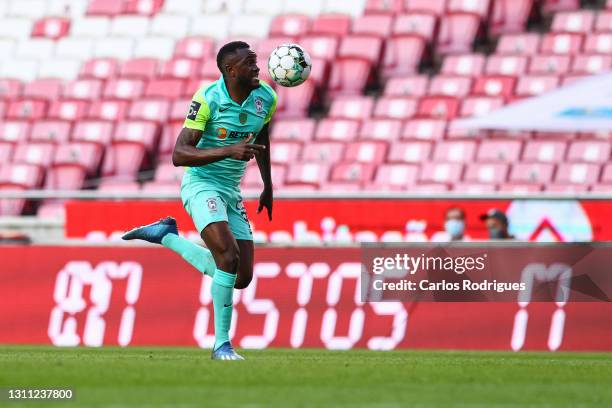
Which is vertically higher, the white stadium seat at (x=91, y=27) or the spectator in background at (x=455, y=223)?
the white stadium seat at (x=91, y=27)

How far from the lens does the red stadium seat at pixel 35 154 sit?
21.3 meters

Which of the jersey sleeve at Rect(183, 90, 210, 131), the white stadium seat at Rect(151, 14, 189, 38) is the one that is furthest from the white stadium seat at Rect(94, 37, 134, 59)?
the jersey sleeve at Rect(183, 90, 210, 131)

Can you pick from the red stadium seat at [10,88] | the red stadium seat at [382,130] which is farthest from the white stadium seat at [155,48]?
the red stadium seat at [382,130]

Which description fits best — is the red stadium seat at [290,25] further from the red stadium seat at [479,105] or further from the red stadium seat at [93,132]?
the red stadium seat at [479,105]

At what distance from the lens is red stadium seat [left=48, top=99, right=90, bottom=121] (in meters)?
22.4

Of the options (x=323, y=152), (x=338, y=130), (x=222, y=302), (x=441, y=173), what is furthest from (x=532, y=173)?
(x=222, y=302)

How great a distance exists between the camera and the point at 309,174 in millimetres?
19094

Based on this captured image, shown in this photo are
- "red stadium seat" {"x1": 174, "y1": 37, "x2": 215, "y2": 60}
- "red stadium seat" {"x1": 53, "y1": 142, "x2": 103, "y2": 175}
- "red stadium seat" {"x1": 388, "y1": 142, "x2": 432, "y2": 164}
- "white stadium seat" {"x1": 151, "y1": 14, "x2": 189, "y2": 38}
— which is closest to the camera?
"red stadium seat" {"x1": 388, "y1": 142, "x2": 432, "y2": 164}

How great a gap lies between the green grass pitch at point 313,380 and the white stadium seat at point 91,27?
589 inches

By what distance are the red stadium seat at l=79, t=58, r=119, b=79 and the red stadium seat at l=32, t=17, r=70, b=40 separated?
57.8 inches

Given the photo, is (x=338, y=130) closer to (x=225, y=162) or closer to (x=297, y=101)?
(x=297, y=101)

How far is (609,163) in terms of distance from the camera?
17359 mm

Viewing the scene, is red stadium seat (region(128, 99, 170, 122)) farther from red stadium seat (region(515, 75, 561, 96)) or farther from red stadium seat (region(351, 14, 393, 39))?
red stadium seat (region(515, 75, 561, 96))

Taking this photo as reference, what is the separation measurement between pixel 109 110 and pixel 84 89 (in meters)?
1.08
